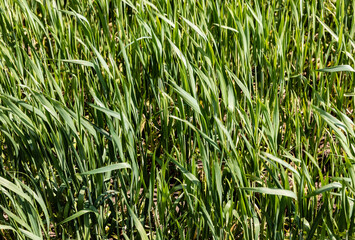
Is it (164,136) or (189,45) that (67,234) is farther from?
(189,45)

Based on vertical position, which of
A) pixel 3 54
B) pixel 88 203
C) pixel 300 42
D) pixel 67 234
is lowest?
pixel 67 234

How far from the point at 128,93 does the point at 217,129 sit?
25cm

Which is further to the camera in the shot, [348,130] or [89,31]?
[89,31]

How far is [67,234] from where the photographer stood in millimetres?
1499

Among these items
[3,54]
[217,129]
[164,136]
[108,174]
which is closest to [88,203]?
[108,174]

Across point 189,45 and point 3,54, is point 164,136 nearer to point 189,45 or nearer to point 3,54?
point 189,45

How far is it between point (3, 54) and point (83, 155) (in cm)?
48

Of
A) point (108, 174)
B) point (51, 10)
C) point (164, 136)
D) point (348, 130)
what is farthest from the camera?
point (51, 10)

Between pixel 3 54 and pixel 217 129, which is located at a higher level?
pixel 3 54

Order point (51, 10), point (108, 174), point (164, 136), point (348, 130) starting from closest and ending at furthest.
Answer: point (348, 130) → point (108, 174) → point (164, 136) → point (51, 10)

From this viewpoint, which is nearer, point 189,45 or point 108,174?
point 108,174

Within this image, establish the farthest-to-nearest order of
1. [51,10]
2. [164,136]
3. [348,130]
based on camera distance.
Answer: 1. [51,10]
2. [164,136]
3. [348,130]

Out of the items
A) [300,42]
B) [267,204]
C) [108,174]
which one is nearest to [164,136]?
[108,174]

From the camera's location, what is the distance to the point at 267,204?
1284 mm
